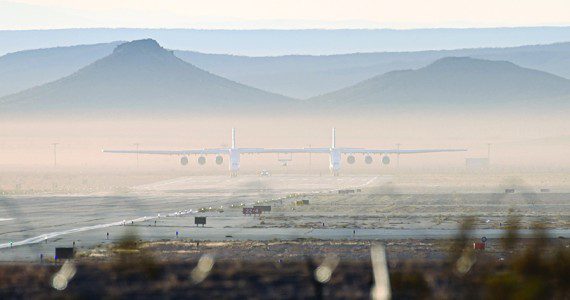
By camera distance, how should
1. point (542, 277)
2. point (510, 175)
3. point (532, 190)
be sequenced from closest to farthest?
point (542, 277), point (532, 190), point (510, 175)

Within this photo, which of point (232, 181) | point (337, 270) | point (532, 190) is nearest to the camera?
point (337, 270)

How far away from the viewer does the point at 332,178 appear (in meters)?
199

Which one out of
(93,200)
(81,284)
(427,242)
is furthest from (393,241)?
(93,200)

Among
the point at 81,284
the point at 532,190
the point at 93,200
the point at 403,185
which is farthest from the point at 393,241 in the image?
the point at 403,185

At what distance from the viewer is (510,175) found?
199m

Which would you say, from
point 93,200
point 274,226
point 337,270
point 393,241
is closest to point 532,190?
point 93,200

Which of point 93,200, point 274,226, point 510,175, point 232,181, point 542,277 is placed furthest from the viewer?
point 510,175

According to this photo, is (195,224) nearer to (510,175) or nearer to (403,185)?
(403,185)

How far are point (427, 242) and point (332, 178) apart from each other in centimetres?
12588

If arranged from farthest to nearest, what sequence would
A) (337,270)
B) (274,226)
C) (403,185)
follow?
(403,185), (274,226), (337,270)

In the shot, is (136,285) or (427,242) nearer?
(136,285)

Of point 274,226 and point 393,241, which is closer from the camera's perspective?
point 393,241

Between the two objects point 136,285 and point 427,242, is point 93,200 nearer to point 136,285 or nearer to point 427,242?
point 427,242

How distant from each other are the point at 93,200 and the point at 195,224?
43.5 meters
